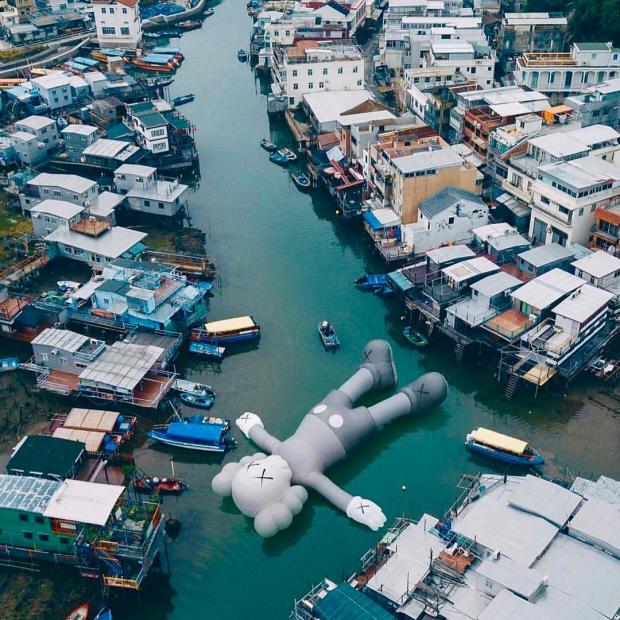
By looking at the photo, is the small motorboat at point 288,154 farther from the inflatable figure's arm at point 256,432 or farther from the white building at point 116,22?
the white building at point 116,22

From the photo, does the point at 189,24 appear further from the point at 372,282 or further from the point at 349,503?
the point at 349,503

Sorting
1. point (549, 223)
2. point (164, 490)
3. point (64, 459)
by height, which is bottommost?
point (164, 490)

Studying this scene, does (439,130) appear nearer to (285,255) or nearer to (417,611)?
(285,255)

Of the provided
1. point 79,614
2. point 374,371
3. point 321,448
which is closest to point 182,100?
point 374,371

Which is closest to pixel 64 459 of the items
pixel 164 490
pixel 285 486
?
pixel 164 490

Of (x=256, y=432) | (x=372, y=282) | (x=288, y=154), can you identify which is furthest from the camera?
(x=288, y=154)
